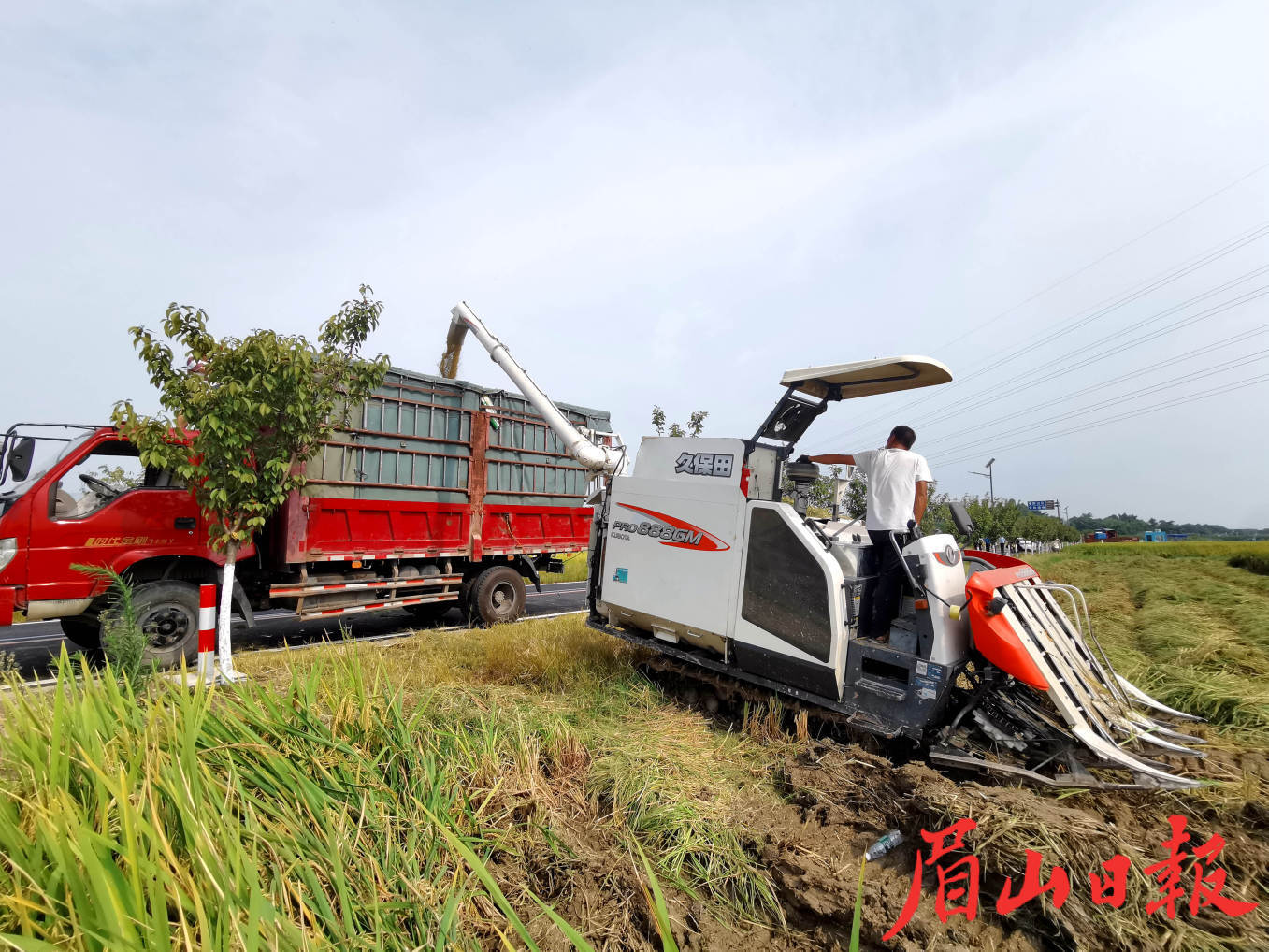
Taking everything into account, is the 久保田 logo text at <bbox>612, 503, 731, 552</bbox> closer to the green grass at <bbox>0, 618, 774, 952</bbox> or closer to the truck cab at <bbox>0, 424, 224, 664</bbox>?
the green grass at <bbox>0, 618, 774, 952</bbox>

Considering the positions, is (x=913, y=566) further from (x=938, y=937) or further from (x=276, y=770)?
(x=276, y=770)

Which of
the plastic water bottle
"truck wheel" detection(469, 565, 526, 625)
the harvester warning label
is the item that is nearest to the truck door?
"truck wheel" detection(469, 565, 526, 625)

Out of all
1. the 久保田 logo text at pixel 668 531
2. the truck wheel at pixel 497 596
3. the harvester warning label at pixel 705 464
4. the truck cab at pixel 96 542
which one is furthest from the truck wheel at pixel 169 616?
the harvester warning label at pixel 705 464

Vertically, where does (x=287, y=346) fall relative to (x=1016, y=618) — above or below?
above

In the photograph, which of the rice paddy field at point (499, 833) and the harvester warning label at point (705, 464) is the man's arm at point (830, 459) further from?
the rice paddy field at point (499, 833)

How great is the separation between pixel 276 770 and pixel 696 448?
11.5ft

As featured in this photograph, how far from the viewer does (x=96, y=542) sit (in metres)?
6.01

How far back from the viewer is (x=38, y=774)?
89.8 inches

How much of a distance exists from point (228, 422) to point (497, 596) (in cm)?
421

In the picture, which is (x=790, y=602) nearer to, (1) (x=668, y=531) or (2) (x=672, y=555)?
(2) (x=672, y=555)

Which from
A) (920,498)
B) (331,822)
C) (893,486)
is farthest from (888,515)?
(331,822)

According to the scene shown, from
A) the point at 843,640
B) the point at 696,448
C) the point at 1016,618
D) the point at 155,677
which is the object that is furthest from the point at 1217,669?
the point at 155,677

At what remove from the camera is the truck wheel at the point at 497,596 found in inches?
342

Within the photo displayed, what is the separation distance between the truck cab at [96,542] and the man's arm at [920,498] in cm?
621
